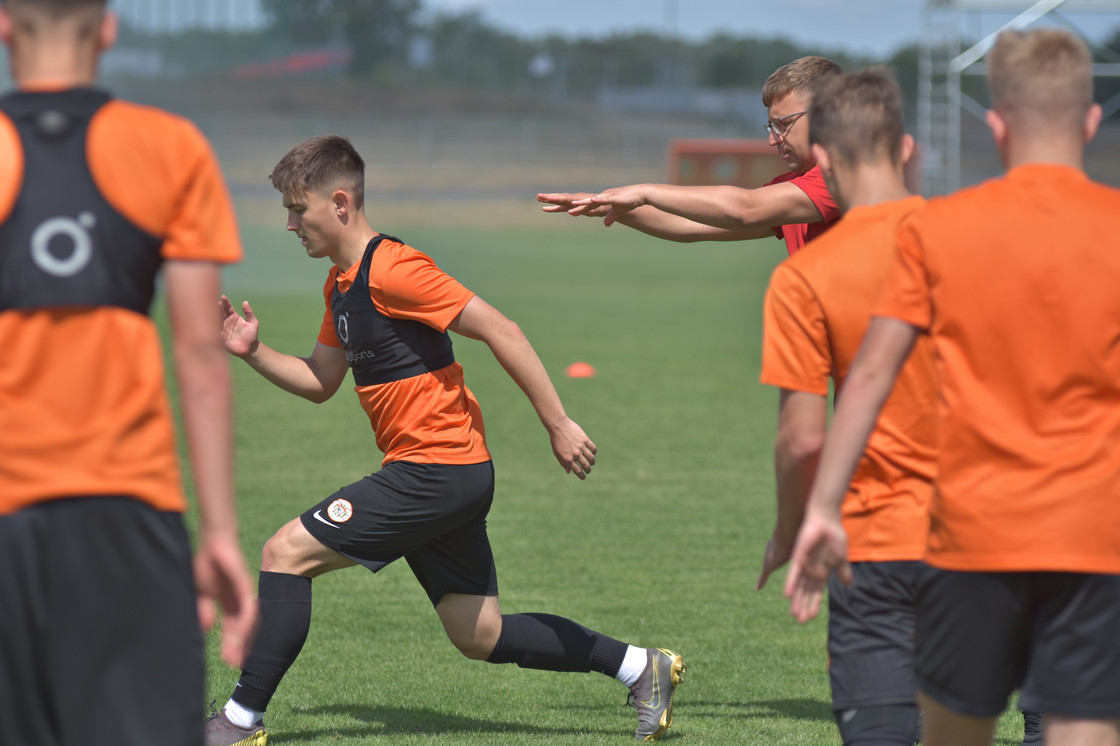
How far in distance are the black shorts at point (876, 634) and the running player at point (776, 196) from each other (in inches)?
65.2

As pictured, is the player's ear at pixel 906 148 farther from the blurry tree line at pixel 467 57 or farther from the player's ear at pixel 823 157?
the blurry tree line at pixel 467 57

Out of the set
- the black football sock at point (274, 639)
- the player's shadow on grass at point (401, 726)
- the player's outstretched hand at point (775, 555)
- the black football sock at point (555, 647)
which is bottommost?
the player's shadow on grass at point (401, 726)

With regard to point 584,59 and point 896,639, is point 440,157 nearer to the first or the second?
point 584,59

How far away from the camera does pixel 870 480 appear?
3.06m

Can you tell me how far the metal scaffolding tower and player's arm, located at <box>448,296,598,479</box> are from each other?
26.0 m

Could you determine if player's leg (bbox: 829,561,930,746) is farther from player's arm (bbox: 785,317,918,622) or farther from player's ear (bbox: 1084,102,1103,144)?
player's ear (bbox: 1084,102,1103,144)

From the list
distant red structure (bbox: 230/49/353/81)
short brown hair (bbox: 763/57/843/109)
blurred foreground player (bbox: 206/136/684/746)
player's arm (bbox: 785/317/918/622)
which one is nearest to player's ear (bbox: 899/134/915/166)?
player's arm (bbox: 785/317/918/622)

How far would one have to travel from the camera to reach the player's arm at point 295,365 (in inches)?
186

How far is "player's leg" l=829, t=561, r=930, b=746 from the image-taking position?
2.97m

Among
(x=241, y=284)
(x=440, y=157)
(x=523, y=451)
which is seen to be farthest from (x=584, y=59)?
(x=523, y=451)

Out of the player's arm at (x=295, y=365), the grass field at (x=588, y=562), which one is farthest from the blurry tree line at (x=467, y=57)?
the player's arm at (x=295, y=365)

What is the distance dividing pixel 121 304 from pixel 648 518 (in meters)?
6.58

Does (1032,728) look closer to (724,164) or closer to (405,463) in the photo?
(405,463)

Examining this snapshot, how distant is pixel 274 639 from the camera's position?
4.42 metres
